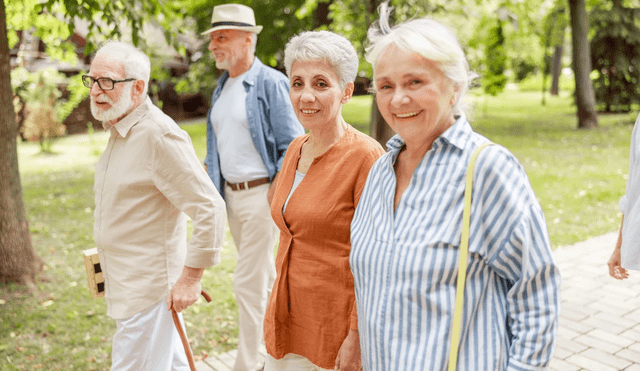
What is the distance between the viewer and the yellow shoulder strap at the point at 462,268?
1.62 meters

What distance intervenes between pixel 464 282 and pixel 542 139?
16472mm

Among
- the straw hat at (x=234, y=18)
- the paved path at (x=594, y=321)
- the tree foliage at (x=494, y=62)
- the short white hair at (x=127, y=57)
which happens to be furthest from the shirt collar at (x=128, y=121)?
the tree foliage at (x=494, y=62)

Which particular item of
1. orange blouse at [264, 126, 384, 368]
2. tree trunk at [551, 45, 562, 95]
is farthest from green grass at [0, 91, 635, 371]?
tree trunk at [551, 45, 562, 95]

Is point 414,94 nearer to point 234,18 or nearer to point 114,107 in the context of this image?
point 114,107

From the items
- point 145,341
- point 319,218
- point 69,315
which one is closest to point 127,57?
point 319,218

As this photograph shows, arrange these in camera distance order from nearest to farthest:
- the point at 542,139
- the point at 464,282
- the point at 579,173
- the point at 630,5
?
1. the point at 464,282
2. the point at 579,173
3. the point at 542,139
4. the point at 630,5

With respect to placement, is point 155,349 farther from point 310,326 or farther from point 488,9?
point 488,9

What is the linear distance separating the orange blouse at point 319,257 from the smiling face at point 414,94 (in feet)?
1.79

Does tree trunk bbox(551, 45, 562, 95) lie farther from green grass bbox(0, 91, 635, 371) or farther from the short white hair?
the short white hair

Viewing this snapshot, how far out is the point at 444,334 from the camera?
5.54ft

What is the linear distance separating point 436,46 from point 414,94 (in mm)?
156

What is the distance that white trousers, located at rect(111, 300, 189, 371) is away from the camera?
2936 millimetres

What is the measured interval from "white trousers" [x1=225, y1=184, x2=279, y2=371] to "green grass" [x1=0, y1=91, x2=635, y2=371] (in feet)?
2.21

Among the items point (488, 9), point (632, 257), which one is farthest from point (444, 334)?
point (488, 9)
